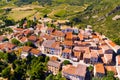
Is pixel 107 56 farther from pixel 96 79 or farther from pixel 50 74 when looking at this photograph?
pixel 50 74

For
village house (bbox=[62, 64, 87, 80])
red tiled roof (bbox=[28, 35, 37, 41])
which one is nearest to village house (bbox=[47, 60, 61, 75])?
village house (bbox=[62, 64, 87, 80])

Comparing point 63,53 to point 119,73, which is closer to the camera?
point 119,73

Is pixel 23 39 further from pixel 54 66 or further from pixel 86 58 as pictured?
pixel 86 58

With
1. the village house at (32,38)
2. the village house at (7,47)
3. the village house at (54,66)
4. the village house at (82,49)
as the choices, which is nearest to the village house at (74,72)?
the village house at (54,66)

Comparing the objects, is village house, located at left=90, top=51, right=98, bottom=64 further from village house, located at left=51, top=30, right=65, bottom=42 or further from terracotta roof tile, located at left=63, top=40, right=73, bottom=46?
village house, located at left=51, top=30, right=65, bottom=42

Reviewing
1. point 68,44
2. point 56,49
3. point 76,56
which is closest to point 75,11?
point 68,44

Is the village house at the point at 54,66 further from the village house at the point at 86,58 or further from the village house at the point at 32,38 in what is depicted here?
the village house at the point at 32,38

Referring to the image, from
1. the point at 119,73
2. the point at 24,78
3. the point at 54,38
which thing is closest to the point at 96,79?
the point at 119,73
